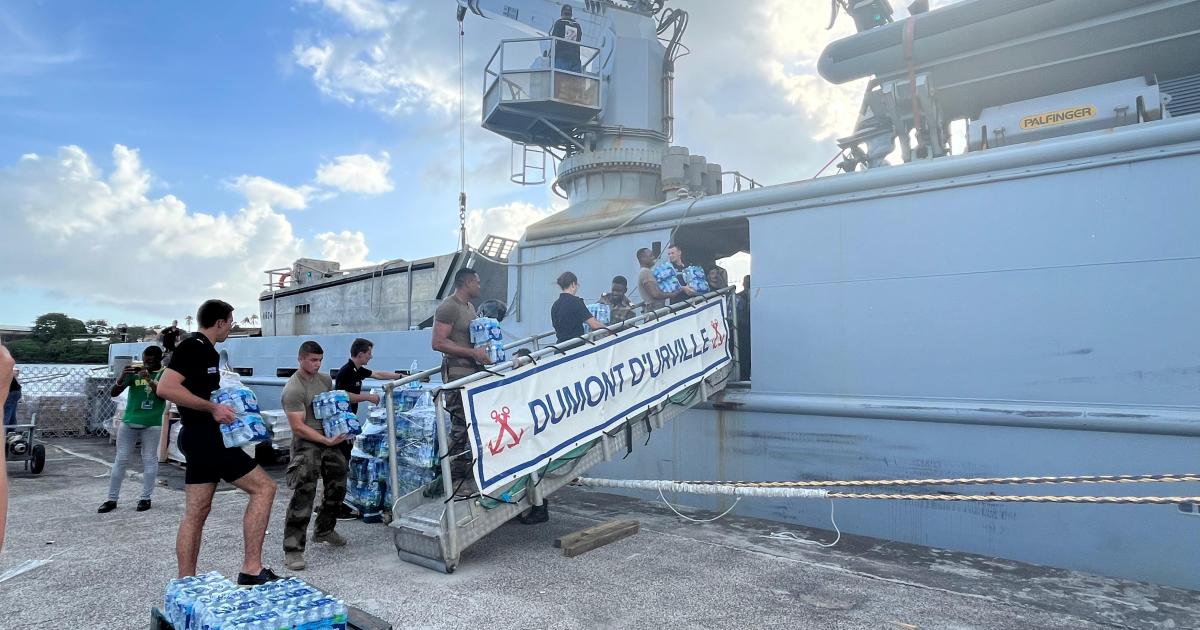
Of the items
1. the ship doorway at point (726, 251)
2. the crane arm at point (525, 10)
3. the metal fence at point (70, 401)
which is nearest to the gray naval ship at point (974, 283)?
the ship doorway at point (726, 251)

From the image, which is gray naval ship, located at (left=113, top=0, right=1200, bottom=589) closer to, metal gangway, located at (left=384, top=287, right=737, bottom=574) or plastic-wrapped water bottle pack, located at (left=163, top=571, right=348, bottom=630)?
metal gangway, located at (left=384, top=287, right=737, bottom=574)

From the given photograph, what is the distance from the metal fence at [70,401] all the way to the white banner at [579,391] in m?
11.8

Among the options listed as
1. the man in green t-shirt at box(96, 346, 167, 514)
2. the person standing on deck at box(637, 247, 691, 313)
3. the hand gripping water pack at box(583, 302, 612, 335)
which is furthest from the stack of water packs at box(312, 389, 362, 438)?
the person standing on deck at box(637, 247, 691, 313)

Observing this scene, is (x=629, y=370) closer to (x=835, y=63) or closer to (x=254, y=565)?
(x=254, y=565)

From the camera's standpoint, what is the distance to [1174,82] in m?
6.96

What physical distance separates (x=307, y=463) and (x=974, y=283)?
5.38 meters

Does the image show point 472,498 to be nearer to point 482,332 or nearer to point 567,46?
point 482,332

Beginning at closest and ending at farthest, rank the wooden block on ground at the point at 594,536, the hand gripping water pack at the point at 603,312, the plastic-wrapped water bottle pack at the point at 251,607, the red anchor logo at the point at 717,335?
the plastic-wrapped water bottle pack at the point at 251,607 < the wooden block on ground at the point at 594,536 < the red anchor logo at the point at 717,335 < the hand gripping water pack at the point at 603,312

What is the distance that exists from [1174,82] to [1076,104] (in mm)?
1545

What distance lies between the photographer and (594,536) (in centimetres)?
526

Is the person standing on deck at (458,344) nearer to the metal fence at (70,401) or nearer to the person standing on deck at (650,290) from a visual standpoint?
the person standing on deck at (650,290)

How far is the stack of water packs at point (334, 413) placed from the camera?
4.89 meters

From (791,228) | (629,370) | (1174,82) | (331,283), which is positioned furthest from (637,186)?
(331,283)

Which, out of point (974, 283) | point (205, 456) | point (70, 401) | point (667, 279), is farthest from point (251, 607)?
point (70, 401)
